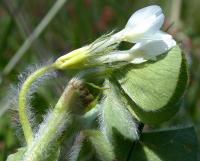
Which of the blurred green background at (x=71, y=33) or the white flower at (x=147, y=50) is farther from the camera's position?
the blurred green background at (x=71, y=33)

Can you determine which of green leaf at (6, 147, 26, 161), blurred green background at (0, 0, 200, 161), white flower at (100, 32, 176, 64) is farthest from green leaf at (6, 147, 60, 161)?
blurred green background at (0, 0, 200, 161)

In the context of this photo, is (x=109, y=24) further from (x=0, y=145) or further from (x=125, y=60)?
(x=125, y=60)

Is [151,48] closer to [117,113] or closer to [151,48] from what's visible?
[151,48]

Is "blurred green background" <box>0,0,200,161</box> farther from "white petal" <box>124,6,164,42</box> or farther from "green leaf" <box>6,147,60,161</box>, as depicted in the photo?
"white petal" <box>124,6,164,42</box>

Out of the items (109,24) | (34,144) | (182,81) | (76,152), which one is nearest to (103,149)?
(76,152)

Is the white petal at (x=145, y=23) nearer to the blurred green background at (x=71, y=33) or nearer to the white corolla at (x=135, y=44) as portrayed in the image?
the white corolla at (x=135, y=44)

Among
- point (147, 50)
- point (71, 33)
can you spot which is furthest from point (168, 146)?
point (71, 33)

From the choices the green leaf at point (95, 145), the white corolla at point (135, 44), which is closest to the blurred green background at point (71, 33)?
the green leaf at point (95, 145)
